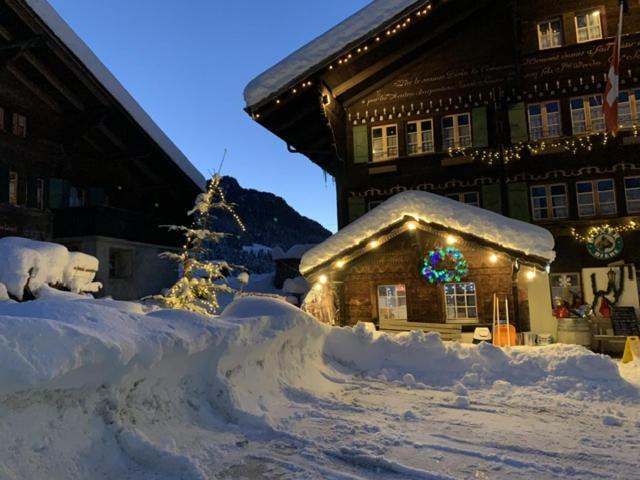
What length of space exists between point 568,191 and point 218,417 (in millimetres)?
13826

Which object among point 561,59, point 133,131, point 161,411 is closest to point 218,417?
point 161,411

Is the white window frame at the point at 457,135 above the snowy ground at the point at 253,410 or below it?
above

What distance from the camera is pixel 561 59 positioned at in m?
15.7

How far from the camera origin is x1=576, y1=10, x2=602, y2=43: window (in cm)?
1561

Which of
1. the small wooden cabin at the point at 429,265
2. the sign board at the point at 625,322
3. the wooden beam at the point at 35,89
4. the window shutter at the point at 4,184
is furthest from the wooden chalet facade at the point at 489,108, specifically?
the wooden beam at the point at 35,89

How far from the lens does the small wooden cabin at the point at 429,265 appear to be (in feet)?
39.6

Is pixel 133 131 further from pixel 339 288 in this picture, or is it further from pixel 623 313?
pixel 623 313

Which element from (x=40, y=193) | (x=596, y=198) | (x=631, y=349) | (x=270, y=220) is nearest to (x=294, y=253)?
(x=40, y=193)

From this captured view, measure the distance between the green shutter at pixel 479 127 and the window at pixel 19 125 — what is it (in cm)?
1684

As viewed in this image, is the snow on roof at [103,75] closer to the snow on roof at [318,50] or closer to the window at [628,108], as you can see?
the snow on roof at [318,50]

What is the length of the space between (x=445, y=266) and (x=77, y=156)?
1662cm

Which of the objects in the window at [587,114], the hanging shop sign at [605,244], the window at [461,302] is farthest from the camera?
the window at [587,114]

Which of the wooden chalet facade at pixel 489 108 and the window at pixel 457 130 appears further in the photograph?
the window at pixel 457 130

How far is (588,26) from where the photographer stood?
15.8m
